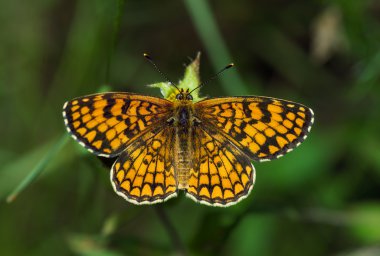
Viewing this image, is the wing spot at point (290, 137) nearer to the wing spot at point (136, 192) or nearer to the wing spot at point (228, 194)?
the wing spot at point (228, 194)

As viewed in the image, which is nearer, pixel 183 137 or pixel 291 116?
pixel 291 116

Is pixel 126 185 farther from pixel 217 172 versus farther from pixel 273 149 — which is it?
pixel 273 149

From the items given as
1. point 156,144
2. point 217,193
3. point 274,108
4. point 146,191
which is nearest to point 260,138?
point 274,108

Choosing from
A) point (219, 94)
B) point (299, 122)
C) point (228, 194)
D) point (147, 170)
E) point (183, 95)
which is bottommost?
point (219, 94)

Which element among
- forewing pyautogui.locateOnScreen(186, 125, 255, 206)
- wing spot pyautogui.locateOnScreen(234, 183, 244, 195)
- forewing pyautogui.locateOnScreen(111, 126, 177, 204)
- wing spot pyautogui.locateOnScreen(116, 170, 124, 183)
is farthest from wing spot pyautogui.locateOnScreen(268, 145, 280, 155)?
wing spot pyautogui.locateOnScreen(116, 170, 124, 183)

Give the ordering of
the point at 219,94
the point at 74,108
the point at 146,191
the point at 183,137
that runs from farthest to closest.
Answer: the point at 219,94
the point at 183,137
the point at 74,108
the point at 146,191

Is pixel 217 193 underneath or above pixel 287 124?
underneath

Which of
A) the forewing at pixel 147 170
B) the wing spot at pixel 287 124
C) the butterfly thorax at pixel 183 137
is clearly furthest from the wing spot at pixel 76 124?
the wing spot at pixel 287 124
